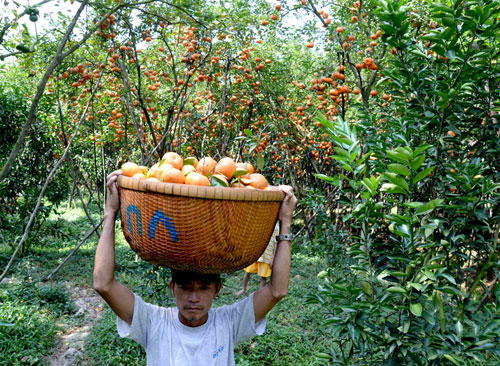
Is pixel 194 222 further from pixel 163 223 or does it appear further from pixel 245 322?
pixel 245 322

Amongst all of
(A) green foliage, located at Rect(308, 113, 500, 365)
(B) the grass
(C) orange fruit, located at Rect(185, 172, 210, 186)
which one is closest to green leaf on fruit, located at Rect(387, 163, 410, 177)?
(A) green foliage, located at Rect(308, 113, 500, 365)

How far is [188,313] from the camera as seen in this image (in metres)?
1.57

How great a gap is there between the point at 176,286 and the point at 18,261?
209 inches

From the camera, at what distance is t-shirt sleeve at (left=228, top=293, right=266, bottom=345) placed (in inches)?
64.9

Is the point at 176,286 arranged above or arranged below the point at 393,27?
below

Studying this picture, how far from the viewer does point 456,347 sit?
1.66m

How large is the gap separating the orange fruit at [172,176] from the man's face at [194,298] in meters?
0.47

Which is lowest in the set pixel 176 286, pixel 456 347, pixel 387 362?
pixel 387 362

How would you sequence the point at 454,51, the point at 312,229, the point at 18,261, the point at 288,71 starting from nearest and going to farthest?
1. the point at 454,51
2. the point at 18,261
3. the point at 288,71
4. the point at 312,229

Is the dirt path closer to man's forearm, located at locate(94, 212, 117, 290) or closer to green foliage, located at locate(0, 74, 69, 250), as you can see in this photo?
green foliage, located at locate(0, 74, 69, 250)

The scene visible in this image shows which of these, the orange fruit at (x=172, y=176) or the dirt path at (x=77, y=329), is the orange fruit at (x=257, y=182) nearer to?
the orange fruit at (x=172, y=176)

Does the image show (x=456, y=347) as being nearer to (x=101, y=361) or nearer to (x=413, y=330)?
(x=413, y=330)

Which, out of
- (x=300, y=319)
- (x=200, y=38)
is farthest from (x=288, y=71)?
(x=300, y=319)

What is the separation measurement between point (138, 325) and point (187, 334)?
0.64ft
